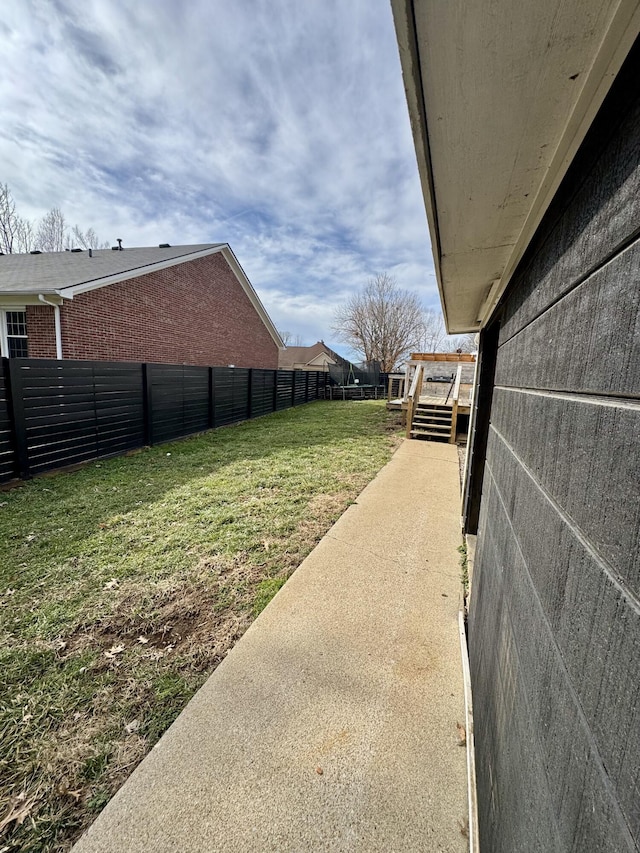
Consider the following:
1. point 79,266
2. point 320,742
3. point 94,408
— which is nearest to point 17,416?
point 94,408

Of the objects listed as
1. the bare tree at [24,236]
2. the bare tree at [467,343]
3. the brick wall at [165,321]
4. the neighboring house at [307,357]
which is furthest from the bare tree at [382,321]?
the bare tree at [24,236]

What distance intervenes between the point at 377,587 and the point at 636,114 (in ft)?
9.22

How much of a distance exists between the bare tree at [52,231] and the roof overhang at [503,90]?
32.1m

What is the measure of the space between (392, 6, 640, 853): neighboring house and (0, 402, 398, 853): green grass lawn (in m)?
1.56

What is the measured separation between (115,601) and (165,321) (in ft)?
34.9

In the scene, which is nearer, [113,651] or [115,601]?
[113,651]

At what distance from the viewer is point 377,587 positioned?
271cm

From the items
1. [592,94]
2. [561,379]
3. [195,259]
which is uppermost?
[195,259]

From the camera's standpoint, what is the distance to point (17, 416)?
15.2 ft

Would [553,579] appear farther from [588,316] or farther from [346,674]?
[346,674]

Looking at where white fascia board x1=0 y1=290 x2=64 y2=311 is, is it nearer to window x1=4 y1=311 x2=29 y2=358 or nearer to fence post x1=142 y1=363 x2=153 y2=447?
window x1=4 y1=311 x2=29 y2=358

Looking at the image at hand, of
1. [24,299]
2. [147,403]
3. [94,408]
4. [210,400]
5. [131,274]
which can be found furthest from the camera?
[131,274]

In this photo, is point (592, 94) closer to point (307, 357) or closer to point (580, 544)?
point (580, 544)

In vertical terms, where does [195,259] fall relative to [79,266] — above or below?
above
